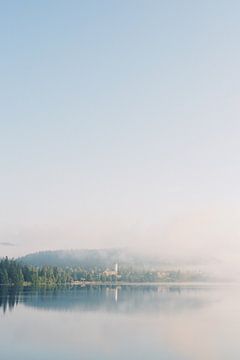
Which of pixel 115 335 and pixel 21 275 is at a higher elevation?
pixel 21 275

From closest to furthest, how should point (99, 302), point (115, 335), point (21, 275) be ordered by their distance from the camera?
point (115, 335) < point (99, 302) < point (21, 275)

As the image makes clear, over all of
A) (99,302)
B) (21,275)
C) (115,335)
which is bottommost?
(115,335)

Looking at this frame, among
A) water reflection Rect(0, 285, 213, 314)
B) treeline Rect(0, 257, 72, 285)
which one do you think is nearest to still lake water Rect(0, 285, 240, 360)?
water reflection Rect(0, 285, 213, 314)

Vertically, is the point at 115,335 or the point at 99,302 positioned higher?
the point at 99,302

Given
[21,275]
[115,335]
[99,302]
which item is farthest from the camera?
[21,275]

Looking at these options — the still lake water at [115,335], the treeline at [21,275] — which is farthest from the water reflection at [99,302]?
the treeline at [21,275]

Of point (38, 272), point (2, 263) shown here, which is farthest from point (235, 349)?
point (38, 272)

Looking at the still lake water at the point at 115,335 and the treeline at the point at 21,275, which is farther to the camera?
the treeline at the point at 21,275

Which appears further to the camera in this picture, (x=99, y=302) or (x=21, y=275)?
(x=21, y=275)

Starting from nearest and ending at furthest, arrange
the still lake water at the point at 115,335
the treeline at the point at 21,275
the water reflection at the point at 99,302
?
1. the still lake water at the point at 115,335
2. the water reflection at the point at 99,302
3. the treeline at the point at 21,275

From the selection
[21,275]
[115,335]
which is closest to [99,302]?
A: [115,335]

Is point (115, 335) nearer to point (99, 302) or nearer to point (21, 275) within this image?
point (99, 302)

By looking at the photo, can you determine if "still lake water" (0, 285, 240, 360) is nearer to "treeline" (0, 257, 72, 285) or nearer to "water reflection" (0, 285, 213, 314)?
"water reflection" (0, 285, 213, 314)

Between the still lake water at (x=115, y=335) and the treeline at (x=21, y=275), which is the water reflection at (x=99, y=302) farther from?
the treeline at (x=21, y=275)
